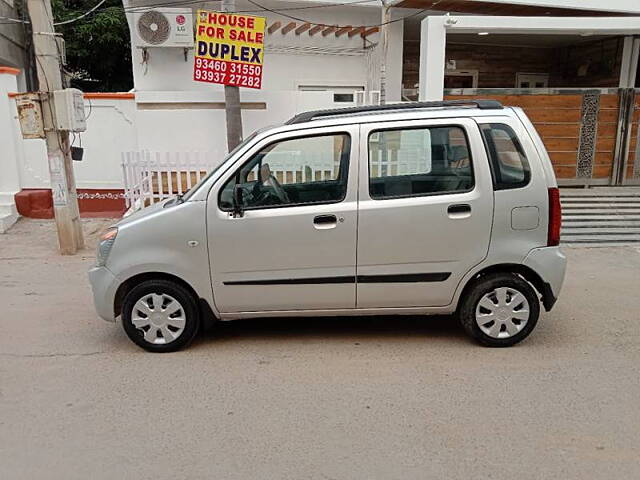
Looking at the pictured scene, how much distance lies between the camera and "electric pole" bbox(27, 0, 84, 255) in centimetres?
678

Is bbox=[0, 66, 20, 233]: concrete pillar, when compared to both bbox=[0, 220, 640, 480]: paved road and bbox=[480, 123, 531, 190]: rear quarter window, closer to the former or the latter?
bbox=[0, 220, 640, 480]: paved road

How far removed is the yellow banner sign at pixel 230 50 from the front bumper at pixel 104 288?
5099mm

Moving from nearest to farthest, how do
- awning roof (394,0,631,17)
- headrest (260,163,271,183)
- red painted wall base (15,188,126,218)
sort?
headrest (260,163,271,183) < red painted wall base (15,188,126,218) < awning roof (394,0,631,17)

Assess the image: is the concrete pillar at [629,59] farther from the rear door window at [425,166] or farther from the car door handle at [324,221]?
the car door handle at [324,221]

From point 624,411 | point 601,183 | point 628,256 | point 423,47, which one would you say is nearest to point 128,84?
point 423,47

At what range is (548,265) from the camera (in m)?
4.20

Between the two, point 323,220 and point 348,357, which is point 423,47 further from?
point 348,357

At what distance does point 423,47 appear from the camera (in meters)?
8.61

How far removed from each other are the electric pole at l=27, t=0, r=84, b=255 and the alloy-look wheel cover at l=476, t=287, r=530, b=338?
579 cm

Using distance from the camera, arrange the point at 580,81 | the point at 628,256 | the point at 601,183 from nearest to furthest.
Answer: the point at 628,256, the point at 601,183, the point at 580,81

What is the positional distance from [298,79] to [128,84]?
36.9ft

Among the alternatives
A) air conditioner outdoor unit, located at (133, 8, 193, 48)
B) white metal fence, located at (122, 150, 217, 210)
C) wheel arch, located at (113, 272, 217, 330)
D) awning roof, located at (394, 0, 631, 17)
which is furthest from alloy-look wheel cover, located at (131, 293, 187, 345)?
awning roof, located at (394, 0, 631, 17)

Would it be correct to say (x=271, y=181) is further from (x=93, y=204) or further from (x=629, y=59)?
(x=629, y=59)

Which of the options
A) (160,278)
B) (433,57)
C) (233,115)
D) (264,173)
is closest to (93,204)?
(233,115)
